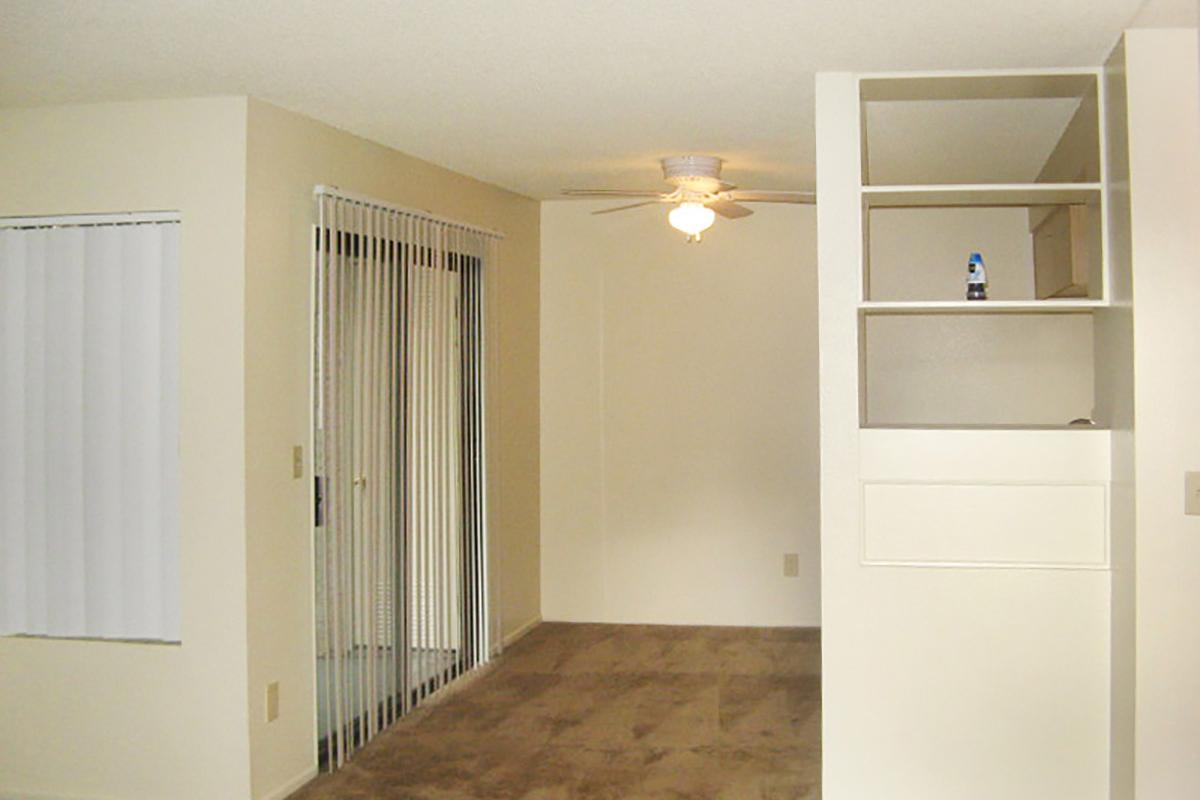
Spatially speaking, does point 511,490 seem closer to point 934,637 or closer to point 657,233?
point 657,233

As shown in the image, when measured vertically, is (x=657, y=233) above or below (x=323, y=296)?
above

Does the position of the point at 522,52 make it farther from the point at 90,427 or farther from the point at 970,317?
the point at 970,317

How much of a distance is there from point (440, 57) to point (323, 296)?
3.84 ft

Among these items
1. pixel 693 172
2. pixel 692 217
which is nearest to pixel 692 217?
pixel 692 217

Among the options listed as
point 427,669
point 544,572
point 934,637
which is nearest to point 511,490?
point 544,572

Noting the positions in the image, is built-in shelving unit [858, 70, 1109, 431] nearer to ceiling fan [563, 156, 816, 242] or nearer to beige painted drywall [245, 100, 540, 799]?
ceiling fan [563, 156, 816, 242]

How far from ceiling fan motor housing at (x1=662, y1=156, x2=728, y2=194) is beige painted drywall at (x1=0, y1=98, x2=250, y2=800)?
1974 mm

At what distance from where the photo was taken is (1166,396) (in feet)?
11.3

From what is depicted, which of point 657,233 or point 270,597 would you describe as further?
point 657,233

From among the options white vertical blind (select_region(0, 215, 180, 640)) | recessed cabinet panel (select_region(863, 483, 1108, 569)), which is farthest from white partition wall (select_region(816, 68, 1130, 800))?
white vertical blind (select_region(0, 215, 180, 640))

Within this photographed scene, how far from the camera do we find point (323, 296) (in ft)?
15.0

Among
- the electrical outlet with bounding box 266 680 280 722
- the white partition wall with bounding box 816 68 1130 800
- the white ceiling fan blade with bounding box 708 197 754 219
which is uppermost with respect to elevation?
the white ceiling fan blade with bounding box 708 197 754 219

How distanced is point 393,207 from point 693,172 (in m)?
1.30

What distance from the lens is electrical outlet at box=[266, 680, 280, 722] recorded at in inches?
168
